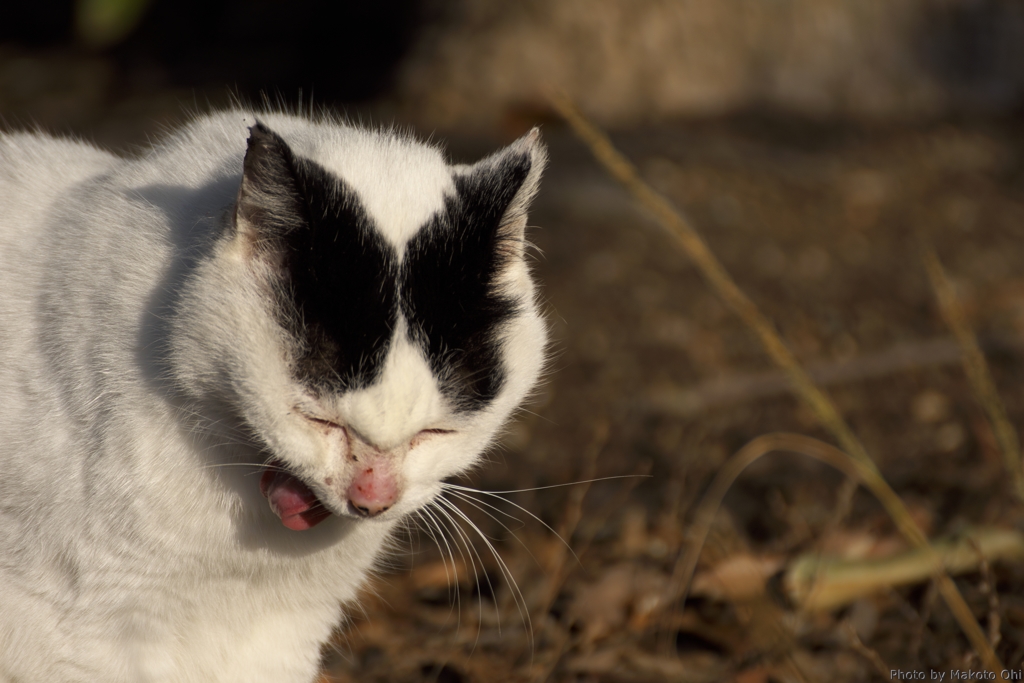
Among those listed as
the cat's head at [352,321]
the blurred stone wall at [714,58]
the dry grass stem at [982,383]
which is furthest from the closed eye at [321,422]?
the blurred stone wall at [714,58]

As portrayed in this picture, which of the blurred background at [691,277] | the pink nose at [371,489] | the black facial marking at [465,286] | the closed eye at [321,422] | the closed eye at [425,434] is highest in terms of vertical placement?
the black facial marking at [465,286]

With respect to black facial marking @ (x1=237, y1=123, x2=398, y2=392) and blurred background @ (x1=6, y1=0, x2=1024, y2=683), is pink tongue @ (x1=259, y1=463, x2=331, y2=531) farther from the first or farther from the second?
blurred background @ (x1=6, y1=0, x2=1024, y2=683)

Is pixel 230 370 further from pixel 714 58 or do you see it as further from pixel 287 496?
pixel 714 58

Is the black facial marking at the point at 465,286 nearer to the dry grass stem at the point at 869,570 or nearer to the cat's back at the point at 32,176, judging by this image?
the cat's back at the point at 32,176

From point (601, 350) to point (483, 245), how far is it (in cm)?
267

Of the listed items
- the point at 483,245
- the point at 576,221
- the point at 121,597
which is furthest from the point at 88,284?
the point at 576,221

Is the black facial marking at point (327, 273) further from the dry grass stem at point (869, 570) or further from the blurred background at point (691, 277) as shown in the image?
the dry grass stem at point (869, 570)

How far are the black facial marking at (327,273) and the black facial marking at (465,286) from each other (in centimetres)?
5

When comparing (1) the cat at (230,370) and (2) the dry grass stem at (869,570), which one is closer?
(1) the cat at (230,370)

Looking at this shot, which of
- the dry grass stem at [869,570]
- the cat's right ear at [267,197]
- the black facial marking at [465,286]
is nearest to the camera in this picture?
the cat's right ear at [267,197]

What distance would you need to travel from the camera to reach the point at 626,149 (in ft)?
17.8

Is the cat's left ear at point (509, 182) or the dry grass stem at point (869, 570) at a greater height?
the cat's left ear at point (509, 182)

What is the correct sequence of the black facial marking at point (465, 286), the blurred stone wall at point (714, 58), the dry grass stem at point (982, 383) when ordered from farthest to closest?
the blurred stone wall at point (714, 58), the dry grass stem at point (982, 383), the black facial marking at point (465, 286)

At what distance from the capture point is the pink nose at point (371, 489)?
1456 mm
